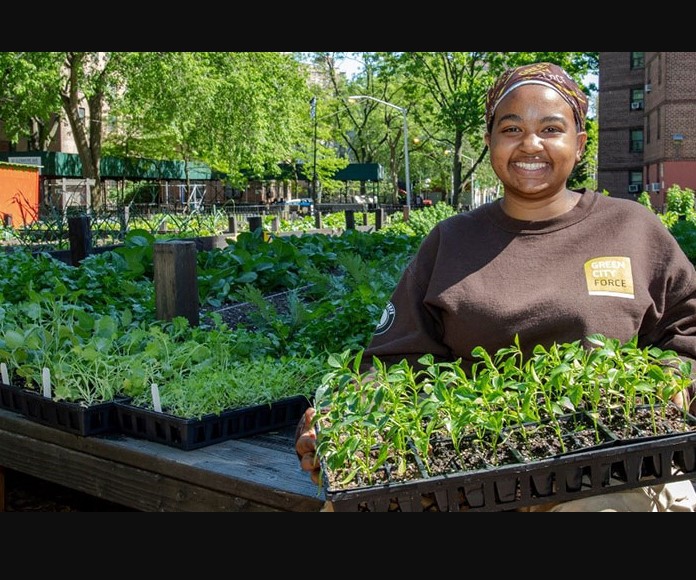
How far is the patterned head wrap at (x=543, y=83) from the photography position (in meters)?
2.73

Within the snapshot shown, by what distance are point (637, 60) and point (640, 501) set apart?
185ft

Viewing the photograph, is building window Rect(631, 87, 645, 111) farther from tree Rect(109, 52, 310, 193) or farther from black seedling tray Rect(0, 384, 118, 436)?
black seedling tray Rect(0, 384, 118, 436)

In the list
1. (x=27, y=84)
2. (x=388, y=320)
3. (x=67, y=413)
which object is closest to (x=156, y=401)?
(x=67, y=413)

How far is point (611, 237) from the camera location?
9.09 ft

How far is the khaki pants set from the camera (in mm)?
2307

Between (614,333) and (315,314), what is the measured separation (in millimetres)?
2707

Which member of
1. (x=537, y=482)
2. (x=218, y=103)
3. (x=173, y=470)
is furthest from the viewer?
(x=218, y=103)

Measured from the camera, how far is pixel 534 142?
2.77 m

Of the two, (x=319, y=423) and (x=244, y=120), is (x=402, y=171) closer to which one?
(x=244, y=120)

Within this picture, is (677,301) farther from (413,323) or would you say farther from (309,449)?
(309,449)

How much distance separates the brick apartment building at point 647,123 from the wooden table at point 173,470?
40231 millimetres

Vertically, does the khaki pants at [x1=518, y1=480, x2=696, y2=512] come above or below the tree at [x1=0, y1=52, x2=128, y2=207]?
below

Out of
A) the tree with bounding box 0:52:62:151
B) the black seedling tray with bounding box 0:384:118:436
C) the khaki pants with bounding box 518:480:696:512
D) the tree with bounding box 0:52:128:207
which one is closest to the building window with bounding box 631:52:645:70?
the tree with bounding box 0:52:128:207

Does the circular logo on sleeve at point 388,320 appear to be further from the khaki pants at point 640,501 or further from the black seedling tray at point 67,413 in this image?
the black seedling tray at point 67,413
